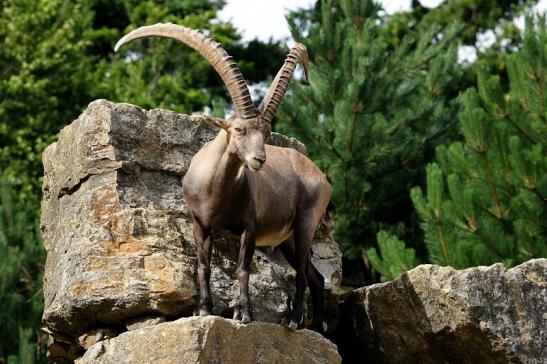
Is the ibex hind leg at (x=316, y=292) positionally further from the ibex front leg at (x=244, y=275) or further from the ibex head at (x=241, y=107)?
the ibex head at (x=241, y=107)

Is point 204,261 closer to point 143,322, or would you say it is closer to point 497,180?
point 143,322

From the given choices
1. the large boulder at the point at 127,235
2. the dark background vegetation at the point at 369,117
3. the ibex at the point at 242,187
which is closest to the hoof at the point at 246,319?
the ibex at the point at 242,187

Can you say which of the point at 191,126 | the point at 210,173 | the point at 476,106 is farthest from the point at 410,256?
the point at 210,173

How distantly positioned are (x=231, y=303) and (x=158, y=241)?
0.75 m

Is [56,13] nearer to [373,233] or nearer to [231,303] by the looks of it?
[373,233]

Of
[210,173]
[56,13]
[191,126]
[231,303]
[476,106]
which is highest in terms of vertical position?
[56,13]

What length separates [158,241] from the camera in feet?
30.2

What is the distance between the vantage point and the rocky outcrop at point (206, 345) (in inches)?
329

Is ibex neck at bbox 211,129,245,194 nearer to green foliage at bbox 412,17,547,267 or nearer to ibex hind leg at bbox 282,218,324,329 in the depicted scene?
ibex hind leg at bbox 282,218,324,329

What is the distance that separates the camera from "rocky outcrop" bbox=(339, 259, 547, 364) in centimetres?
977

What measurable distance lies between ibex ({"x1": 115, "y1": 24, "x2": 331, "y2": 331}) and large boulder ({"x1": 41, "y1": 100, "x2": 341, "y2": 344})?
12.8 inches

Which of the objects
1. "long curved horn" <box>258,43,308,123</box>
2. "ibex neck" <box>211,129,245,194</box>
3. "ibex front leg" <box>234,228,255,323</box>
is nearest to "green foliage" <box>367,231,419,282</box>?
"long curved horn" <box>258,43,308,123</box>

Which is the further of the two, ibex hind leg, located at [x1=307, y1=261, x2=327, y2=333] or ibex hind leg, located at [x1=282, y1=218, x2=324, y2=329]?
ibex hind leg, located at [x1=307, y1=261, x2=327, y2=333]

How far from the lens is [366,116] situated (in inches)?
636
